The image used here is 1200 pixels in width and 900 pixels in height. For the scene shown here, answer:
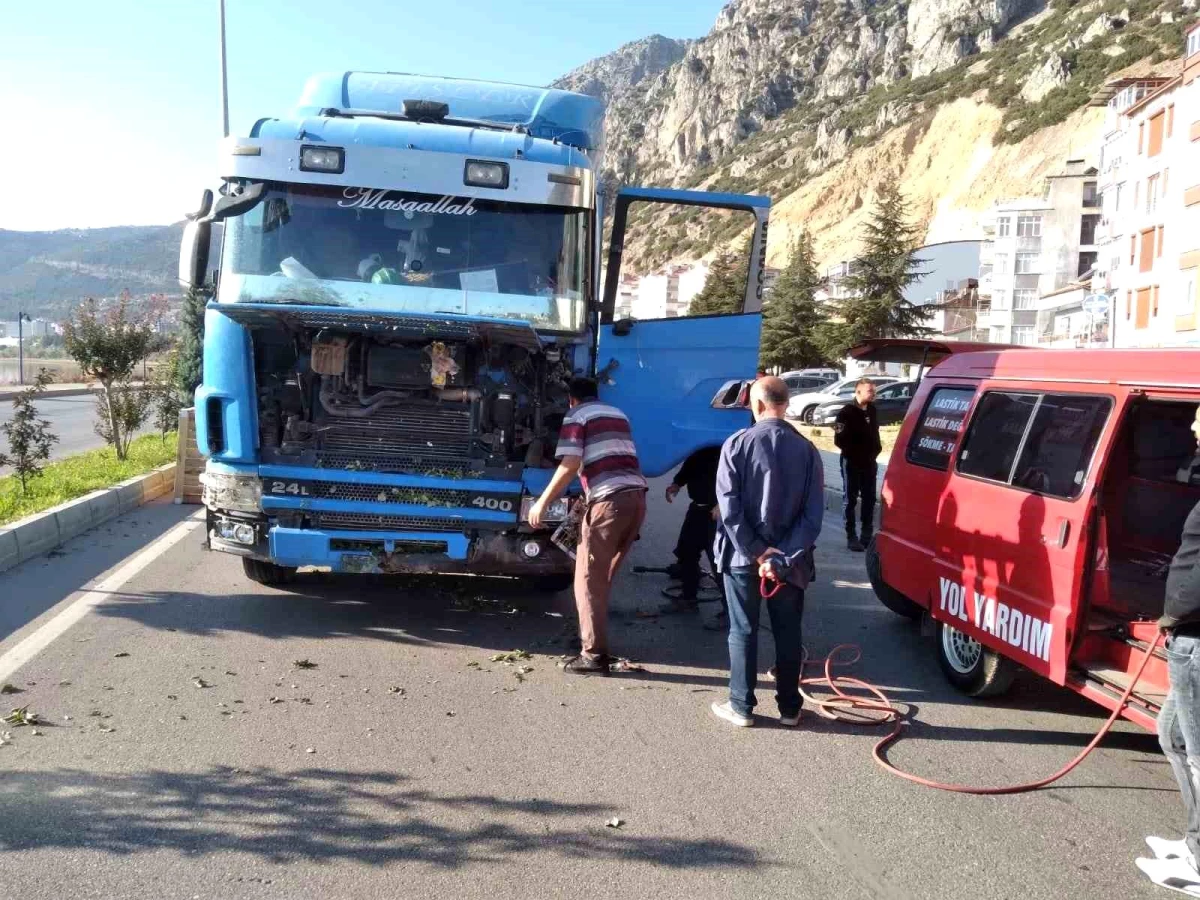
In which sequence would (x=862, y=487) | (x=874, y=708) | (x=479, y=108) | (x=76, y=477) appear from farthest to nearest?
(x=76, y=477) → (x=862, y=487) → (x=479, y=108) → (x=874, y=708)

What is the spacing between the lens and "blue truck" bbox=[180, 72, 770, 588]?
256 inches

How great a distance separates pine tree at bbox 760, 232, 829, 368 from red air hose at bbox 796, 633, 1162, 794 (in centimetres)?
4848

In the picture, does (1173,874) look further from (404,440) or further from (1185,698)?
(404,440)

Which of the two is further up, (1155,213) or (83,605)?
(1155,213)

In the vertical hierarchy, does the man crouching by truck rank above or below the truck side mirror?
below

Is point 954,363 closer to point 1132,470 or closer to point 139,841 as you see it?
point 1132,470

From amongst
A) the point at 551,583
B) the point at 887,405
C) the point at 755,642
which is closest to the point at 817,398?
the point at 887,405

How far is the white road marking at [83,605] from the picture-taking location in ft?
19.4

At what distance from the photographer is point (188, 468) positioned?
12.5 m

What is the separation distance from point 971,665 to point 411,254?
4.20m

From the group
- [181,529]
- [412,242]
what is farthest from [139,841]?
[181,529]

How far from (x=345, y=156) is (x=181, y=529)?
208 inches

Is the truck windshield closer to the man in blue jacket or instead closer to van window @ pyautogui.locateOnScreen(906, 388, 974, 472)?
the man in blue jacket

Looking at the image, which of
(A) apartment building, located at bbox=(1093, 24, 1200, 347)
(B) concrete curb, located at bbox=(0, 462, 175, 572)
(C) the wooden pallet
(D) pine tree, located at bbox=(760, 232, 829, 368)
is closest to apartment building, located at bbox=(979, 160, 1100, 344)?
(A) apartment building, located at bbox=(1093, 24, 1200, 347)
